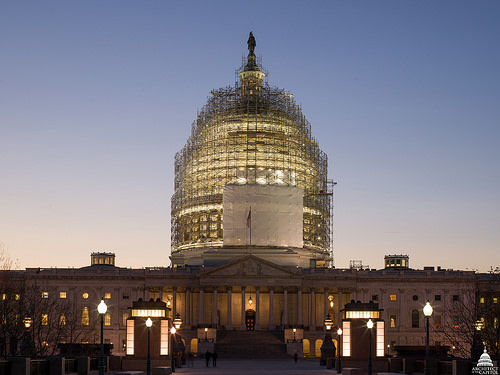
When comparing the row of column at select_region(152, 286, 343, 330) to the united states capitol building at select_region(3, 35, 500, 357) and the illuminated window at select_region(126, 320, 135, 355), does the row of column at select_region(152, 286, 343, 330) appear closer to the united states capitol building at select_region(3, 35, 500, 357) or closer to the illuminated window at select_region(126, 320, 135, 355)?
the united states capitol building at select_region(3, 35, 500, 357)

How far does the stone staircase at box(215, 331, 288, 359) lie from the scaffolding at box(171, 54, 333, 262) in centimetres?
2235

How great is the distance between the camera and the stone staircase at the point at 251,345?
118000 mm

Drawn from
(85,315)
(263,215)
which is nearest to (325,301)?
(263,215)

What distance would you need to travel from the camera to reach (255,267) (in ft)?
445

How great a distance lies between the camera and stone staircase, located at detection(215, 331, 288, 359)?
11800cm

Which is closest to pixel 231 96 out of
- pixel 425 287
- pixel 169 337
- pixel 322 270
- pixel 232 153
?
pixel 232 153

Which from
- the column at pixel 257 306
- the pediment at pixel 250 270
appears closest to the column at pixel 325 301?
the pediment at pixel 250 270

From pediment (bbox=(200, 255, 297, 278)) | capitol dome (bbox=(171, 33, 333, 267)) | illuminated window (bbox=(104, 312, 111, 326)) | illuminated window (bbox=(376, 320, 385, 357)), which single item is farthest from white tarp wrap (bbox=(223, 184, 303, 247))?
illuminated window (bbox=(376, 320, 385, 357))

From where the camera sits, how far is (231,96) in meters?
154

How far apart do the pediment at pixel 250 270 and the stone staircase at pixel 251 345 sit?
30.8 ft

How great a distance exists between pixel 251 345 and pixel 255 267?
16.9 meters

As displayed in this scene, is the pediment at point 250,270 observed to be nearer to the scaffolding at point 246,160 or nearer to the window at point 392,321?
the scaffolding at point 246,160

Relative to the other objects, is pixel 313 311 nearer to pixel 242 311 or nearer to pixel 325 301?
pixel 325 301

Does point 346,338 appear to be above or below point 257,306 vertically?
below
